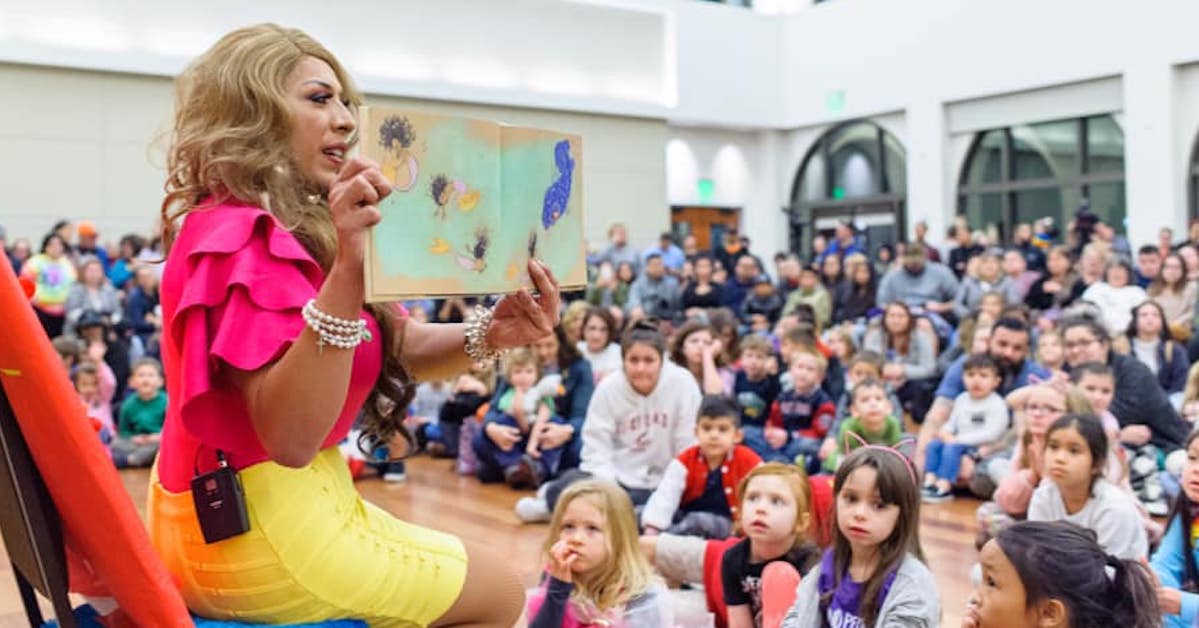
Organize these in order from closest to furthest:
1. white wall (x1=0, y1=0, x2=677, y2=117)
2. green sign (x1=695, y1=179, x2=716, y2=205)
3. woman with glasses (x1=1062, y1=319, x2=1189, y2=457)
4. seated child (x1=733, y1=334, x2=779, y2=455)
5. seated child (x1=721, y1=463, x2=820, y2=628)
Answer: seated child (x1=721, y1=463, x2=820, y2=628) < woman with glasses (x1=1062, y1=319, x2=1189, y2=457) < seated child (x1=733, y1=334, x2=779, y2=455) < white wall (x1=0, y1=0, x2=677, y2=117) < green sign (x1=695, y1=179, x2=716, y2=205)

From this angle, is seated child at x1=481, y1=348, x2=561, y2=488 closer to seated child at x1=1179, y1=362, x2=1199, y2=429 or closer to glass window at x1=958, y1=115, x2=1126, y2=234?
seated child at x1=1179, y1=362, x2=1199, y2=429

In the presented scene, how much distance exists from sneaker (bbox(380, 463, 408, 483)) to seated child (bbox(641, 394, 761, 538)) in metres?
2.68

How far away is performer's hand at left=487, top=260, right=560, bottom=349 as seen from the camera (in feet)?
5.79

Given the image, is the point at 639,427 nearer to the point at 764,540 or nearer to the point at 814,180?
the point at 764,540

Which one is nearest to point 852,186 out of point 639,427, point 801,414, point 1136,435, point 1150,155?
point 1150,155

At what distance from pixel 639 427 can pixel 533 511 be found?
27.3 inches

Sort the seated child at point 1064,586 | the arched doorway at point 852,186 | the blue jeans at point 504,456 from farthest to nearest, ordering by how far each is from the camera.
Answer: the arched doorway at point 852,186 < the blue jeans at point 504,456 < the seated child at point 1064,586

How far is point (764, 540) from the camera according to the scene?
142 inches

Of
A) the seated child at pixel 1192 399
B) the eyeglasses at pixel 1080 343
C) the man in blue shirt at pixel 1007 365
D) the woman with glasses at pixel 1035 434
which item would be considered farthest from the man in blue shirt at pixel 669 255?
the woman with glasses at pixel 1035 434

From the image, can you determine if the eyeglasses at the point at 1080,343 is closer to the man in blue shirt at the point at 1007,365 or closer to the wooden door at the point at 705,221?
the man in blue shirt at the point at 1007,365

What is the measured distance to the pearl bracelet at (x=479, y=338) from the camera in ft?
6.28

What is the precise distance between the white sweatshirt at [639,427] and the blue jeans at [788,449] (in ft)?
2.02

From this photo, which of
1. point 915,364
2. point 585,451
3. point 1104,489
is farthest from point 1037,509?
point 915,364

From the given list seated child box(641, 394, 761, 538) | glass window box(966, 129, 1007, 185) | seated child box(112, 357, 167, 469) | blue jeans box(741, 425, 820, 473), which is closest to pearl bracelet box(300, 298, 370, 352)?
seated child box(641, 394, 761, 538)
